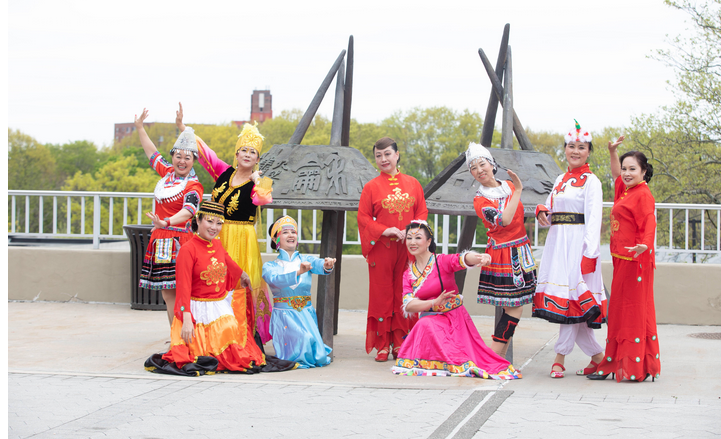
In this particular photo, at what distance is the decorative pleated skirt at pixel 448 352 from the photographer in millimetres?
4930

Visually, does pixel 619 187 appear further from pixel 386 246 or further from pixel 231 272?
pixel 231 272

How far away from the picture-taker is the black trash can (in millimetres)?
8359

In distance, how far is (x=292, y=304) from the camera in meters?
5.43

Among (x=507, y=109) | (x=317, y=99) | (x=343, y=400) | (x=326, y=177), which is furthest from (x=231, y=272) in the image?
(x=507, y=109)

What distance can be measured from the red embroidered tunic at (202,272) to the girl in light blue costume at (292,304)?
1.09ft

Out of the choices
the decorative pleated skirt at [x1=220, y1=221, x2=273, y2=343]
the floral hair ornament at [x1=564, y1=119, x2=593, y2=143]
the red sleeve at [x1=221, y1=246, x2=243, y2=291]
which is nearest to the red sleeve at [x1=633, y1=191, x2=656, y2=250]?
the floral hair ornament at [x1=564, y1=119, x2=593, y2=143]

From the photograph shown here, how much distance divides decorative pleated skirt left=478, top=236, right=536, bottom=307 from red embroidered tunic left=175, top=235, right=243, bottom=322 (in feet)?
6.02

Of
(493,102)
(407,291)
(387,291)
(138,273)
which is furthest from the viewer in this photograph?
(138,273)

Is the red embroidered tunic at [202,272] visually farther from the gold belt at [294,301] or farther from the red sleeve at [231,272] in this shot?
the gold belt at [294,301]

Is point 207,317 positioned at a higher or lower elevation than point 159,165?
lower

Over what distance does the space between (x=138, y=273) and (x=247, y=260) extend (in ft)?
11.8

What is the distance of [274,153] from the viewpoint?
6023mm

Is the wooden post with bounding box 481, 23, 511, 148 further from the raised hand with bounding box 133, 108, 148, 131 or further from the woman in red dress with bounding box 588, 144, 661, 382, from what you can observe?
the raised hand with bounding box 133, 108, 148, 131

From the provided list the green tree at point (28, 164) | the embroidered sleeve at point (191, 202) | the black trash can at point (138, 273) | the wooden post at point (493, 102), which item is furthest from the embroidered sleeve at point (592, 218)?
the green tree at point (28, 164)
